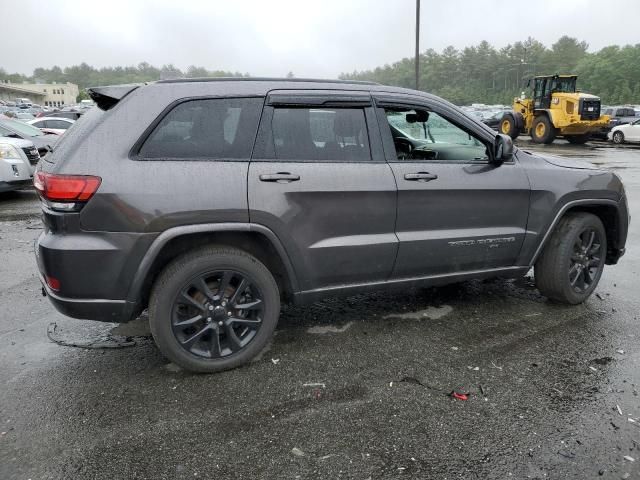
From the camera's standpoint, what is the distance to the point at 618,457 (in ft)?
8.15

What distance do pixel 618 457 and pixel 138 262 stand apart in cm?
271

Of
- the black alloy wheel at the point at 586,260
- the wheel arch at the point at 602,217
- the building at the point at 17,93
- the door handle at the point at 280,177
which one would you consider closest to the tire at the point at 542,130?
the wheel arch at the point at 602,217

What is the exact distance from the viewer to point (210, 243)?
3227 mm

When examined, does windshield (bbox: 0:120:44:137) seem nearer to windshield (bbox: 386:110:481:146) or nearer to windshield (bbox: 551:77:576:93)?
windshield (bbox: 386:110:481:146)

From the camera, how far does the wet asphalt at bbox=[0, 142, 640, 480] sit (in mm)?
2461

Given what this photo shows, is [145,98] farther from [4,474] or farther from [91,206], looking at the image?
[4,474]

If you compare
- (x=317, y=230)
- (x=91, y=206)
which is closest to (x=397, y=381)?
(x=317, y=230)

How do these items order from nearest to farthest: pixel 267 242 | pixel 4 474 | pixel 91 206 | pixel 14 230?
pixel 4 474 < pixel 91 206 < pixel 267 242 < pixel 14 230

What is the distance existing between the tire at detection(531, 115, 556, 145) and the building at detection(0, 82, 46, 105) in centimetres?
11092

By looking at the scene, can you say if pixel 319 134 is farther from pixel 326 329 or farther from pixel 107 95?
pixel 326 329

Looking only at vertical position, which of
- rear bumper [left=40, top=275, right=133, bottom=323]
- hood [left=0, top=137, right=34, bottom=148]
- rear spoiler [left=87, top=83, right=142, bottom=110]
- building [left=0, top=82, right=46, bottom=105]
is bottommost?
rear bumper [left=40, top=275, right=133, bottom=323]

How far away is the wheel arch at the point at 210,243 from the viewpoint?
298 centimetres

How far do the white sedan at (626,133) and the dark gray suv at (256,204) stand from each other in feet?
78.5

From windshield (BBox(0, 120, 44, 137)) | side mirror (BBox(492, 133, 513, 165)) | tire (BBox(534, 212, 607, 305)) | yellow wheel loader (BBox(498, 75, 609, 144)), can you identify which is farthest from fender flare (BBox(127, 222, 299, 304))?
yellow wheel loader (BBox(498, 75, 609, 144))
